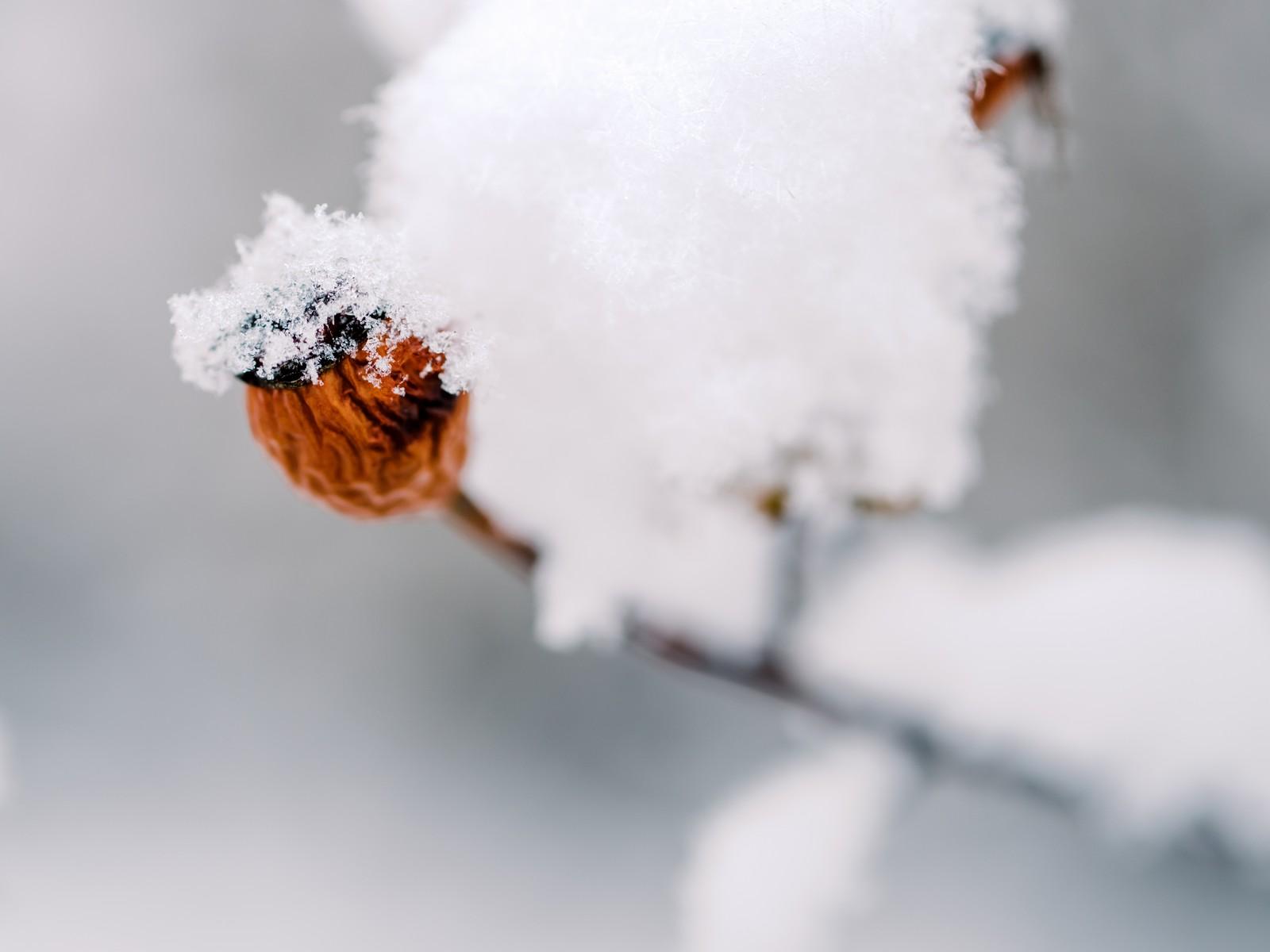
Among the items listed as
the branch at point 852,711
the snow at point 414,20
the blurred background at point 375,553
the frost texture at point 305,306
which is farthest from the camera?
the blurred background at point 375,553

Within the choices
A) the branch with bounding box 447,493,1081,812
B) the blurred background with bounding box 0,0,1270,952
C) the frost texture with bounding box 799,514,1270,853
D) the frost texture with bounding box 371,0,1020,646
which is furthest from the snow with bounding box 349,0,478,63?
the blurred background with bounding box 0,0,1270,952

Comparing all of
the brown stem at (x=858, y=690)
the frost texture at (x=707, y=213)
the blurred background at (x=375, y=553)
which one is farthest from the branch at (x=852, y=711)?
the blurred background at (x=375, y=553)

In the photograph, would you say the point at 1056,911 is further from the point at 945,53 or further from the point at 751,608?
the point at 945,53

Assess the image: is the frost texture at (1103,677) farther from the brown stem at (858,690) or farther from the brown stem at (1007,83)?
the brown stem at (1007,83)

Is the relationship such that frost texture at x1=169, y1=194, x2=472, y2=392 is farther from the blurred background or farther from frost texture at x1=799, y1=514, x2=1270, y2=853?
the blurred background

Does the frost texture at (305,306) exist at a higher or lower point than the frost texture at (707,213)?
lower

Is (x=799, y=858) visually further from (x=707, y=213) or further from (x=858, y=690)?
(x=707, y=213)

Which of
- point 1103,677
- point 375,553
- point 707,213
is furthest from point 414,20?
point 375,553

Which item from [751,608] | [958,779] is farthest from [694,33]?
[958,779]
